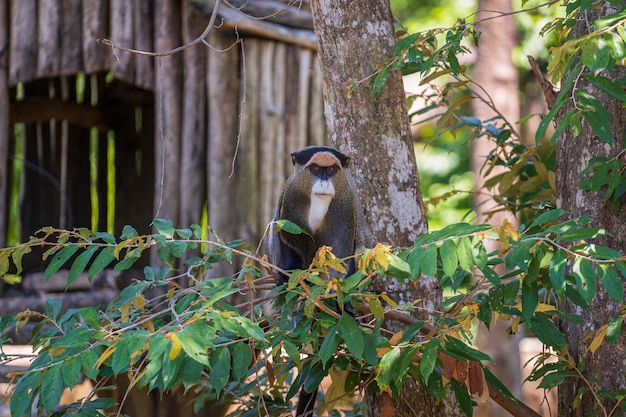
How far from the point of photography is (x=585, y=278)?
248 cm

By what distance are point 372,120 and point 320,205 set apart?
50cm

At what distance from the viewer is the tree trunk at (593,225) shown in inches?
141

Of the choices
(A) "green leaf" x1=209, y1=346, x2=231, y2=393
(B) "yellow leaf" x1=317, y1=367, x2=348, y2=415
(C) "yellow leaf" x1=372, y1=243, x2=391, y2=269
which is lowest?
(B) "yellow leaf" x1=317, y1=367, x2=348, y2=415

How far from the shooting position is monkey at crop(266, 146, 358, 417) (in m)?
3.96

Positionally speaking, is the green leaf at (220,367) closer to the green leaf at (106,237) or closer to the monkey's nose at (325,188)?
the green leaf at (106,237)

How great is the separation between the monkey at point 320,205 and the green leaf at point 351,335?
107 cm

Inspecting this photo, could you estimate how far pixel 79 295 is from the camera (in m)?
8.05

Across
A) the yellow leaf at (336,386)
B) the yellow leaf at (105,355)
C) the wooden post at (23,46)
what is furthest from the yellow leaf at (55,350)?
Answer: the wooden post at (23,46)

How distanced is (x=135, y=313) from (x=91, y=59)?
191 inches

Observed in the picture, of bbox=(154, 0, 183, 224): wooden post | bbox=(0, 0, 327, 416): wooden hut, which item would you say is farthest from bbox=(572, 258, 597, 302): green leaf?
bbox=(154, 0, 183, 224): wooden post

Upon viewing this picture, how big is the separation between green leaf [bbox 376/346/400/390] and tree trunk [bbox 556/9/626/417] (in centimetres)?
111

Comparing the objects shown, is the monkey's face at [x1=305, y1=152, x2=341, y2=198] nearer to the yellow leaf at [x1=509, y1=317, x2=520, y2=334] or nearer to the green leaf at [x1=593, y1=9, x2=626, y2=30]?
the yellow leaf at [x1=509, y1=317, x2=520, y2=334]

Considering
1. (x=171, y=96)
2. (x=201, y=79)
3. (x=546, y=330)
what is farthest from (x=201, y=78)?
(x=546, y=330)

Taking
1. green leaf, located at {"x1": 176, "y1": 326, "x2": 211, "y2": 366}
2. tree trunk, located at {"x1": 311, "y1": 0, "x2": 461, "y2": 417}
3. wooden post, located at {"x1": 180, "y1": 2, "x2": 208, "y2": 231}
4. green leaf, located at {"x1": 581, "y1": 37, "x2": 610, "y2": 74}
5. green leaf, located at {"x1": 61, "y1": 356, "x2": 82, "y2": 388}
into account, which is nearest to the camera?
green leaf, located at {"x1": 176, "y1": 326, "x2": 211, "y2": 366}
